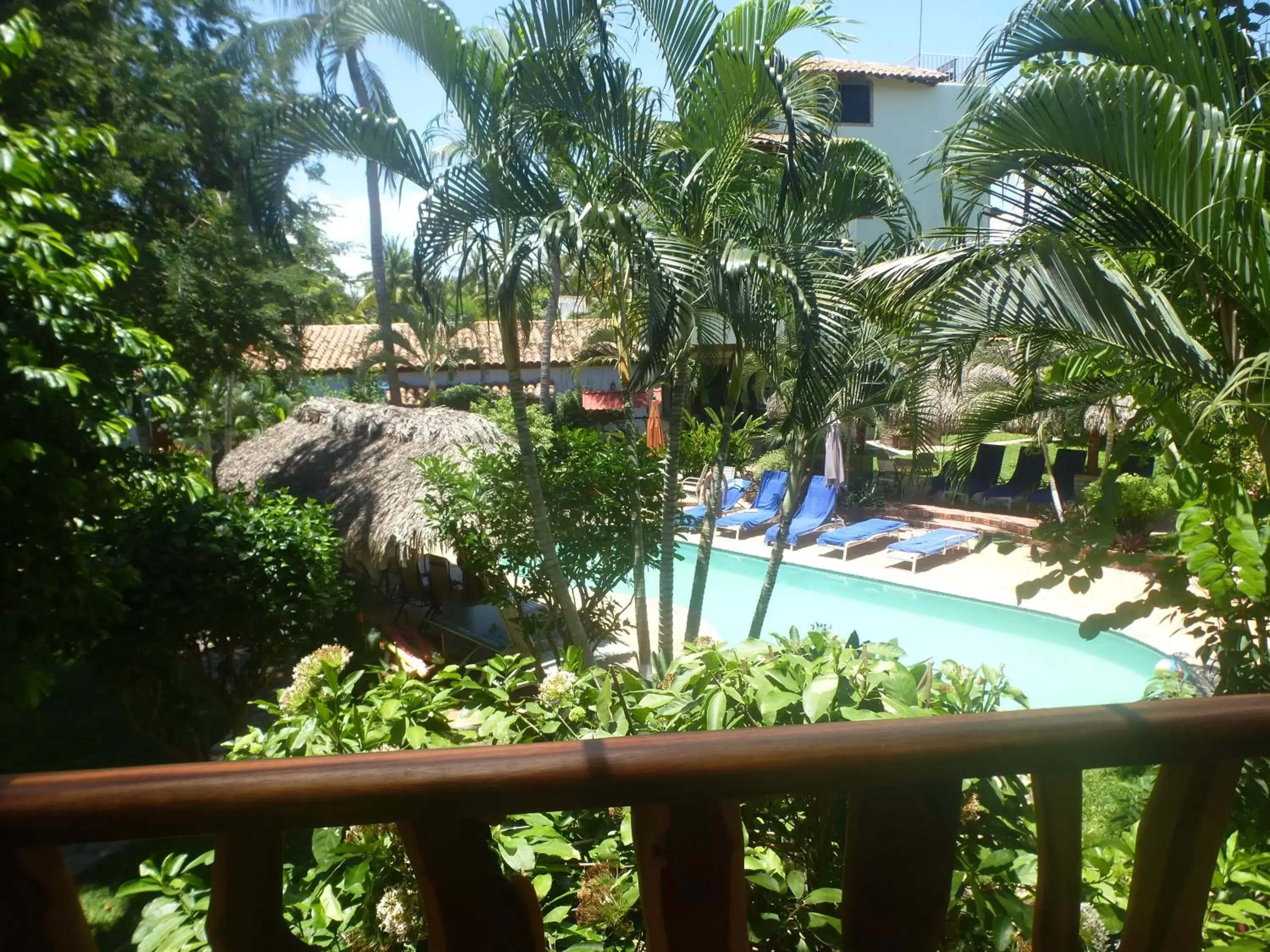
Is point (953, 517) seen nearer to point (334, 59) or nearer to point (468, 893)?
point (334, 59)

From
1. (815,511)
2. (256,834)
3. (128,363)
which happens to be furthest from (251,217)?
(815,511)

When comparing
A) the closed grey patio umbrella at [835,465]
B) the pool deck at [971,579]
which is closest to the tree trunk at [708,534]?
the pool deck at [971,579]

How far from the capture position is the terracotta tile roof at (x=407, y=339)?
2619 cm

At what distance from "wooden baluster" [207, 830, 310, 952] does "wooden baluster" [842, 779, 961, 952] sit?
660 millimetres

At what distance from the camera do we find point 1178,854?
1068 mm

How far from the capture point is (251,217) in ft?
21.0

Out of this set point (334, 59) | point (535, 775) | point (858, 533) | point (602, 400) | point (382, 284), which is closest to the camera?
point (535, 775)

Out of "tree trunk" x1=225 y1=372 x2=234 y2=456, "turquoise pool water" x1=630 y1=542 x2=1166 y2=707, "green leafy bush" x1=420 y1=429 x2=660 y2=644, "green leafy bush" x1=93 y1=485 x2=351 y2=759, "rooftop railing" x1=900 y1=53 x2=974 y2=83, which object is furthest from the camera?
"rooftop railing" x1=900 y1=53 x2=974 y2=83

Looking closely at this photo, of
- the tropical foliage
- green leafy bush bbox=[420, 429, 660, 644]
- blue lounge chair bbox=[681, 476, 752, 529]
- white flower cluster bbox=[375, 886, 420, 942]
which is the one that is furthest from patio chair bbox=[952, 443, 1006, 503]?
white flower cluster bbox=[375, 886, 420, 942]

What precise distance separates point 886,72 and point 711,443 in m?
13.2

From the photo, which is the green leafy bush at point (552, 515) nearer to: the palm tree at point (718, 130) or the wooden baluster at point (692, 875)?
the palm tree at point (718, 130)

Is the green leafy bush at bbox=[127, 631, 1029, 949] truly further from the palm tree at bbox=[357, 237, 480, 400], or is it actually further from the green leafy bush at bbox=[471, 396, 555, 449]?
the palm tree at bbox=[357, 237, 480, 400]

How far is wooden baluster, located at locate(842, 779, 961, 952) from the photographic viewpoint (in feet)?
3.24

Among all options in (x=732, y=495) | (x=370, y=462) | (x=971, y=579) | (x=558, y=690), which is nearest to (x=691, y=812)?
(x=558, y=690)
